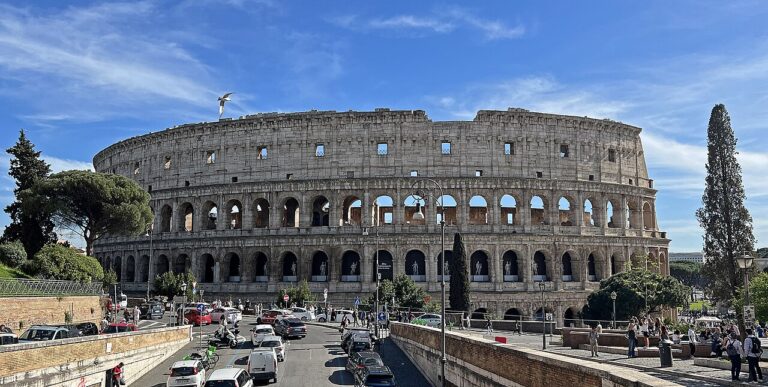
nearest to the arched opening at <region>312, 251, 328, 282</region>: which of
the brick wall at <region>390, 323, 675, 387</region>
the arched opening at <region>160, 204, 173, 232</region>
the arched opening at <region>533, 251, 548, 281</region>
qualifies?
the arched opening at <region>160, 204, 173, 232</region>

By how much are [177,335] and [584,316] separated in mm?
31028

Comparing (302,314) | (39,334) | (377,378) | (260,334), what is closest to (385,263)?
(302,314)

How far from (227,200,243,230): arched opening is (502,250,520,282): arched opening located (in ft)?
83.4

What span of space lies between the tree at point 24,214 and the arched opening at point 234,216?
15.2 m

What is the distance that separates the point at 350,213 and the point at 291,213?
19.5 ft

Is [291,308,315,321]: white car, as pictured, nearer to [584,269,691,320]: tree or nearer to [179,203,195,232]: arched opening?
[179,203,195,232]: arched opening

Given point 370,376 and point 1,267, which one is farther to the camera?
point 1,267

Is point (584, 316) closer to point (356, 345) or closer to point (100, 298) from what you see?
point (356, 345)

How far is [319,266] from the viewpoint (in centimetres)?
5762

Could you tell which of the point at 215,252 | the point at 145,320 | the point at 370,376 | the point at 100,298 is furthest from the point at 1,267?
the point at 370,376

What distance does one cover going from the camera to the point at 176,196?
200 feet

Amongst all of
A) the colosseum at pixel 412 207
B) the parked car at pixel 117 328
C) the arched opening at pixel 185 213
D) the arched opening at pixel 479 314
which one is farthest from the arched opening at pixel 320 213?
the parked car at pixel 117 328

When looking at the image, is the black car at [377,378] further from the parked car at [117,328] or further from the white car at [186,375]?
the parked car at [117,328]

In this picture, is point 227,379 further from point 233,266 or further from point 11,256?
point 233,266
